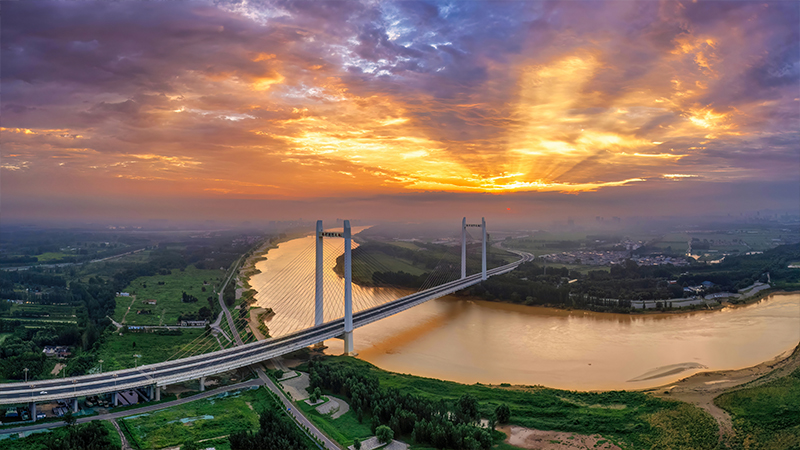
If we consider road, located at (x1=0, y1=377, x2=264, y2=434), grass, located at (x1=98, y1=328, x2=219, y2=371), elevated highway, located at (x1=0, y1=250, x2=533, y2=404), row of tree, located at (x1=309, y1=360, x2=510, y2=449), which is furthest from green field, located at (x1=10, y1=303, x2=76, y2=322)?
row of tree, located at (x1=309, y1=360, x2=510, y2=449)

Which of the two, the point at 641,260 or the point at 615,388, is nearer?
the point at 615,388

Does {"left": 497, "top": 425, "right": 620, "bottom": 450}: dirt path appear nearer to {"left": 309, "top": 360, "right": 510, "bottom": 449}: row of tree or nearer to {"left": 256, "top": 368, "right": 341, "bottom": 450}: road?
{"left": 309, "top": 360, "right": 510, "bottom": 449}: row of tree

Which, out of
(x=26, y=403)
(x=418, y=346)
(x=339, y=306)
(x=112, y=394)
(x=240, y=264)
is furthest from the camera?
(x=240, y=264)

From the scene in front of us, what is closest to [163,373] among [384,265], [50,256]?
[384,265]

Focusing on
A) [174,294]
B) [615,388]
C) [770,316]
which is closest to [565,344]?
[615,388]

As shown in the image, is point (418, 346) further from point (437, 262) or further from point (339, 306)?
point (437, 262)

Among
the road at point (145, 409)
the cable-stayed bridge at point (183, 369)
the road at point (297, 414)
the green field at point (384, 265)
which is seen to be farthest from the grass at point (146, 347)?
the green field at point (384, 265)

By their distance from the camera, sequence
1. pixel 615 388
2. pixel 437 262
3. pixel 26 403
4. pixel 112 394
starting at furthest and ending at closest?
1. pixel 437 262
2. pixel 615 388
3. pixel 112 394
4. pixel 26 403
